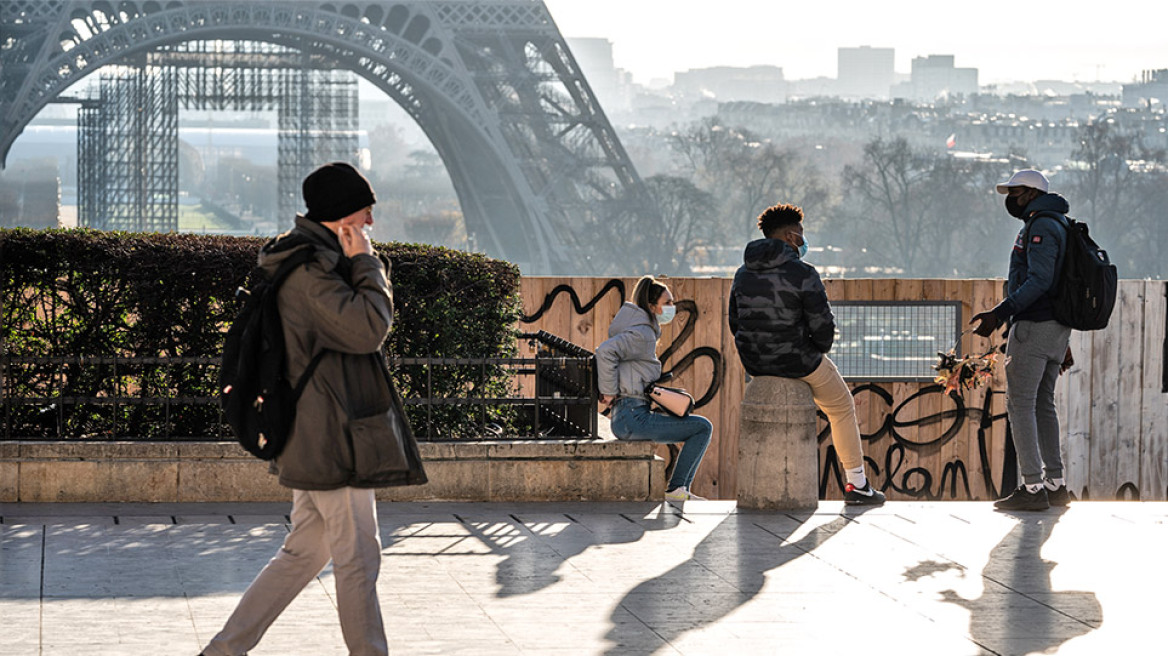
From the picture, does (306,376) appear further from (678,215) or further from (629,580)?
(678,215)

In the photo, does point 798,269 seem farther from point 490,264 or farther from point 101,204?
point 101,204

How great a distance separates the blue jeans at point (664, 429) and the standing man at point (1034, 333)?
161 centimetres

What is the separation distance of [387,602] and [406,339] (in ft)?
8.41

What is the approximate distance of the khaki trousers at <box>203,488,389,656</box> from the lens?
15.1ft

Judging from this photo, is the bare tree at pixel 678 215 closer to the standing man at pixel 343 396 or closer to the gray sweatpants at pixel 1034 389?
the gray sweatpants at pixel 1034 389

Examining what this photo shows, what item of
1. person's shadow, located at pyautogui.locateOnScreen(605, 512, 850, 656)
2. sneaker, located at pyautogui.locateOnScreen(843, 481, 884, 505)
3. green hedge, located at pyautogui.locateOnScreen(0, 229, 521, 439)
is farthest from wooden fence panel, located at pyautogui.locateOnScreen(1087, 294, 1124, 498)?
green hedge, located at pyautogui.locateOnScreen(0, 229, 521, 439)

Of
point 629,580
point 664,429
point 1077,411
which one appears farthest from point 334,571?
point 1077,411

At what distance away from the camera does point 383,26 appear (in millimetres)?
56062

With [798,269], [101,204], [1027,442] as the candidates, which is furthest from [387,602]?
[101,204]

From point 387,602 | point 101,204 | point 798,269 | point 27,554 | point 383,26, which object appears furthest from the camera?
point 101,204

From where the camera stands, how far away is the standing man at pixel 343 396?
Result: 457cm

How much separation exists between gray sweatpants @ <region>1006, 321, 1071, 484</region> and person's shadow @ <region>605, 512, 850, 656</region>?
1065mm

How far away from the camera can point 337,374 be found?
460cm

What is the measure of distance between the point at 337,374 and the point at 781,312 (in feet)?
12.7
